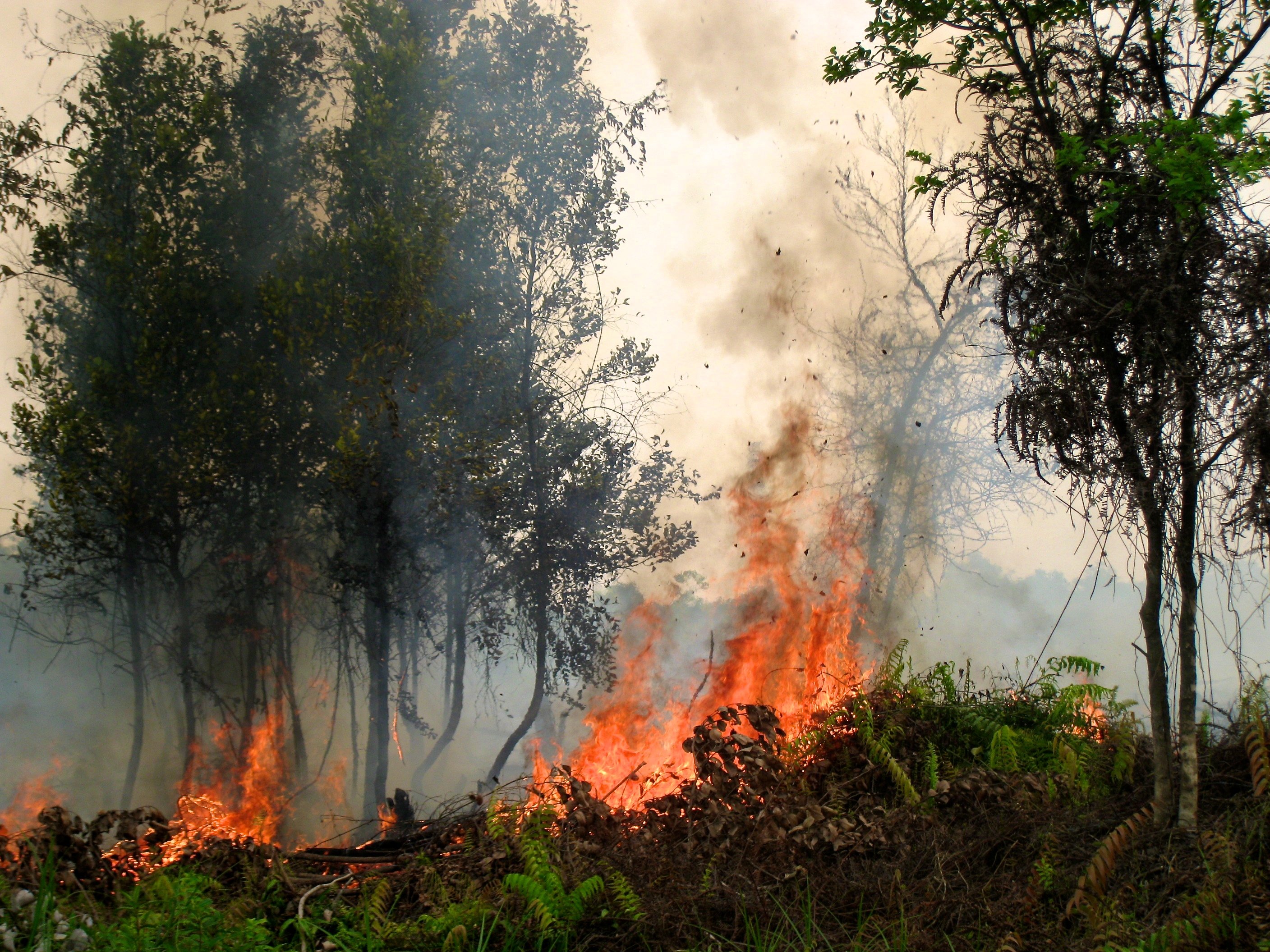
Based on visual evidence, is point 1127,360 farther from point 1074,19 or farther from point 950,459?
point 950,459

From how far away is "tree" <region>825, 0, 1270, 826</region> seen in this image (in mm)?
4109

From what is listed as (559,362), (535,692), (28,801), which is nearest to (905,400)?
(559,362)

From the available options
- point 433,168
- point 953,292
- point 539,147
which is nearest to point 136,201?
point 433,168

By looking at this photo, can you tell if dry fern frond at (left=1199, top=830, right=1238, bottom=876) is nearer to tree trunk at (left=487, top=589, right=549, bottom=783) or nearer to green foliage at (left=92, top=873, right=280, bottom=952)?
green foliage at (left=92, top=873, right=280, bottom=952)

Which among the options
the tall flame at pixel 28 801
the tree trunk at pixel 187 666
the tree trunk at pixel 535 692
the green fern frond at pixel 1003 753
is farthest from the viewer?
the tree trunk at pixel 535 692

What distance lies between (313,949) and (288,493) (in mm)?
4593

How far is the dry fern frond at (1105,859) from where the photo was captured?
12.1 ft

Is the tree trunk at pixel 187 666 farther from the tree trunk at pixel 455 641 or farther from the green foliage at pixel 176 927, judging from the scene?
the green foliage at pixel 176 927

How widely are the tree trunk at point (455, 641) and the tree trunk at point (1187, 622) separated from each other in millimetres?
5686

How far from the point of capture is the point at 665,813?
5508mm

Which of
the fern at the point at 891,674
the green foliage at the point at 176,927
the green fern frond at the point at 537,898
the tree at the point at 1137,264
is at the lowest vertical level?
the green foliage at the point at 176,927

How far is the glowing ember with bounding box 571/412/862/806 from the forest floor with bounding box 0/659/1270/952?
2.04 m

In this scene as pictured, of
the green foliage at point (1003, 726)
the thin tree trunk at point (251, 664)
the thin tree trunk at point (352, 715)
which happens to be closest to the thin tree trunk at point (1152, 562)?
the green foliage at point (1003, 726)

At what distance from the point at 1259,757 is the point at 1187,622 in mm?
884
